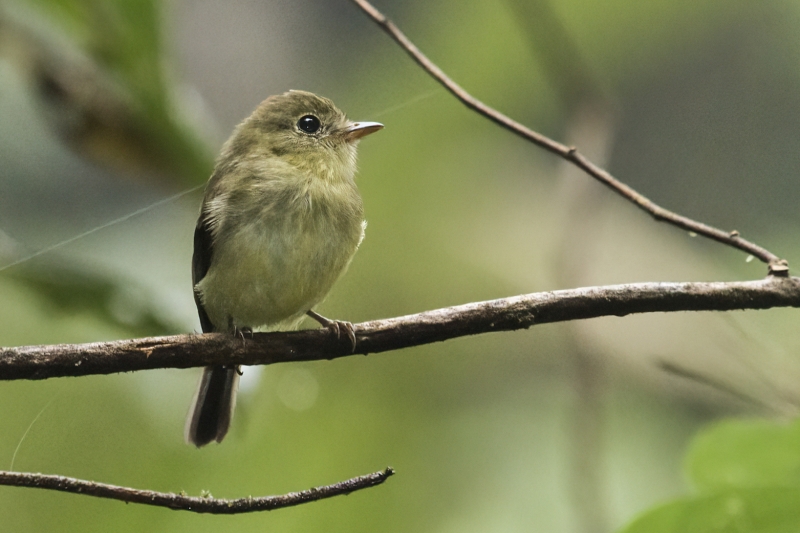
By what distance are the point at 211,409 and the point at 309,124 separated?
800 mm

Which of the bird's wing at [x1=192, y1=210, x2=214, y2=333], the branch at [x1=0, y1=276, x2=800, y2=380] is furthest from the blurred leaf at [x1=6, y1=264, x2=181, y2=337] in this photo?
the branch at [x1=0, y1=276, x2=800, y2=380]

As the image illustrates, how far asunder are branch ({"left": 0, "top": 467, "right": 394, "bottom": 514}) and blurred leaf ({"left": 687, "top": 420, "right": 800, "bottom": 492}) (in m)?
0.57

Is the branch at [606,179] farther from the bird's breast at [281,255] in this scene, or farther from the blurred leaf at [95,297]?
the blurred leaf at [95,297]

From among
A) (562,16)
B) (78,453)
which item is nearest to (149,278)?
(78,453)

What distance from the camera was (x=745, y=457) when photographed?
129 cm

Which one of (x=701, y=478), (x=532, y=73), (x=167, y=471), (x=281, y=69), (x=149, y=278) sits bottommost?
(x=701, y=478)

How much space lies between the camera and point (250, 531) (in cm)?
200

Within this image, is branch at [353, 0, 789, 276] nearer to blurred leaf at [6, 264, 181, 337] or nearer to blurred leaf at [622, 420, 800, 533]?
blurred leaf at [622, 420, 800, 533]

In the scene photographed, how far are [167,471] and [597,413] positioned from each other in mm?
1362

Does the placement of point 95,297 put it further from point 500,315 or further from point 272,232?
point 500,315

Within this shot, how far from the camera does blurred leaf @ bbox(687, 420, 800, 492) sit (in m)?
1.25

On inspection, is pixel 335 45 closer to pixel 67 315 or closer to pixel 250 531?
pixel 67 315

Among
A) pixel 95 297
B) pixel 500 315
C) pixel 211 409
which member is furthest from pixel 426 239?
pixel 500 315

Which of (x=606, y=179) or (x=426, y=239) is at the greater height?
(x=426, y=239)
